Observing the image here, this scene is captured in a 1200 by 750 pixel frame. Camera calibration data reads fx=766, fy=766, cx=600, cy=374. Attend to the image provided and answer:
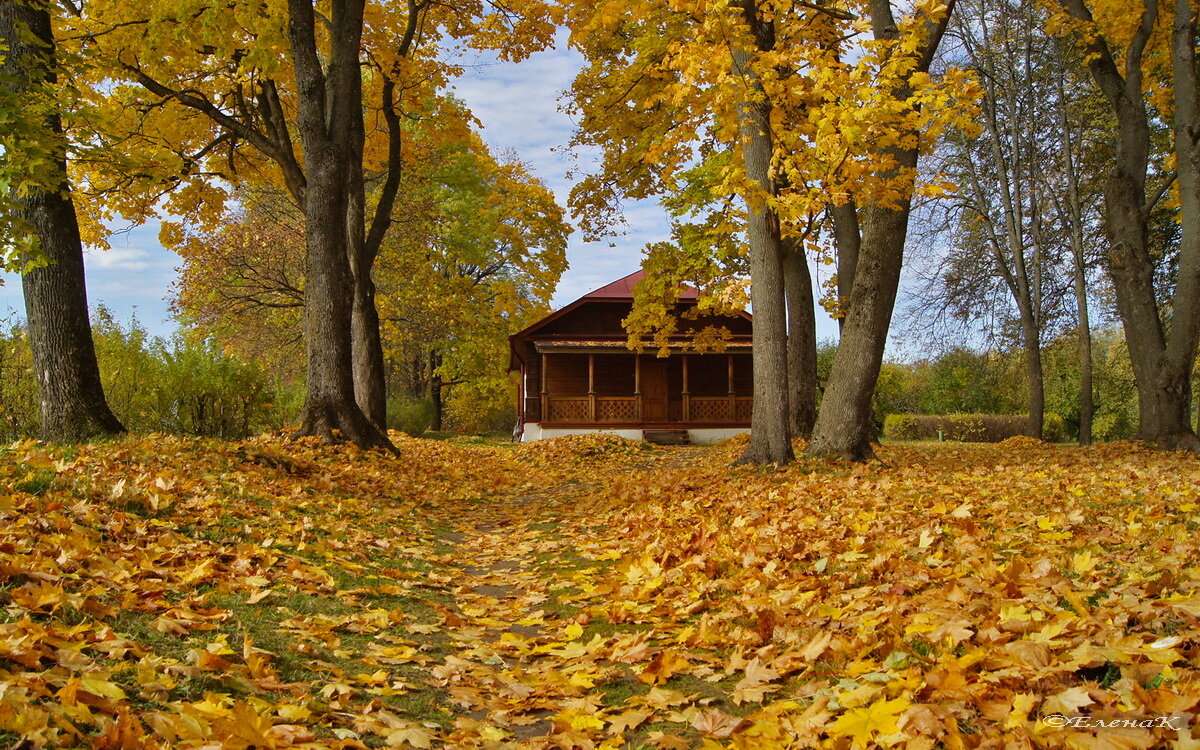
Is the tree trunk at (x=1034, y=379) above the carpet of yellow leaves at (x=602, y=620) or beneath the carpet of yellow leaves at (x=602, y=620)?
above

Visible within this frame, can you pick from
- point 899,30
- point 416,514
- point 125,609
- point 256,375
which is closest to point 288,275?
point 256,375

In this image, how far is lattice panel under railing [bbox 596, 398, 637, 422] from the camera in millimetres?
26484

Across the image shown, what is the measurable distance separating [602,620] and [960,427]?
28.0 meters

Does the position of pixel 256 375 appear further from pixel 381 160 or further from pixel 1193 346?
pixel 1193 346

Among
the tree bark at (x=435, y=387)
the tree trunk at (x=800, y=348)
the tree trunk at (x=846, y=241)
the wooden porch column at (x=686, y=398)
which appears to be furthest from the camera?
the tree bark at (x=435, y=387)

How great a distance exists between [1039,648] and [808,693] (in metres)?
0.87

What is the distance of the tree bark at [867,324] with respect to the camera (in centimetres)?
1065

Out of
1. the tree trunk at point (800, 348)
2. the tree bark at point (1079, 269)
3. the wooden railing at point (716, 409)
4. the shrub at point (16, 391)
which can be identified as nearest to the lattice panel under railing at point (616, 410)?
the wooden railing at point (716, 409)

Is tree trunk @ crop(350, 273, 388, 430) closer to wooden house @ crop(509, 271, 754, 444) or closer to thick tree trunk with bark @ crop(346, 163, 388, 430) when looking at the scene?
thick tree trunk with bark @ crop(346, 163, 388, 430)

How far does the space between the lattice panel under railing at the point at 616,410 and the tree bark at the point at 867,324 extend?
15.7m

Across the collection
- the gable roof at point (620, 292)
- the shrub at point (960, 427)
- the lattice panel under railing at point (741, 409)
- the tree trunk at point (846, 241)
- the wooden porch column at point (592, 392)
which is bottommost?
the shrub at point (960, 427)

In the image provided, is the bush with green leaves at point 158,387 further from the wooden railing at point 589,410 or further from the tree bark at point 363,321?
the wooden railing at point 589,410

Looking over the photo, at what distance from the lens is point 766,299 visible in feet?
34.5

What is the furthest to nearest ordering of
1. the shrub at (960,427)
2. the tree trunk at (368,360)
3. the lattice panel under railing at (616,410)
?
the shrub at (960,427) < the lattice panel under railing at (616,410) < the tree trunk at (368,360)
